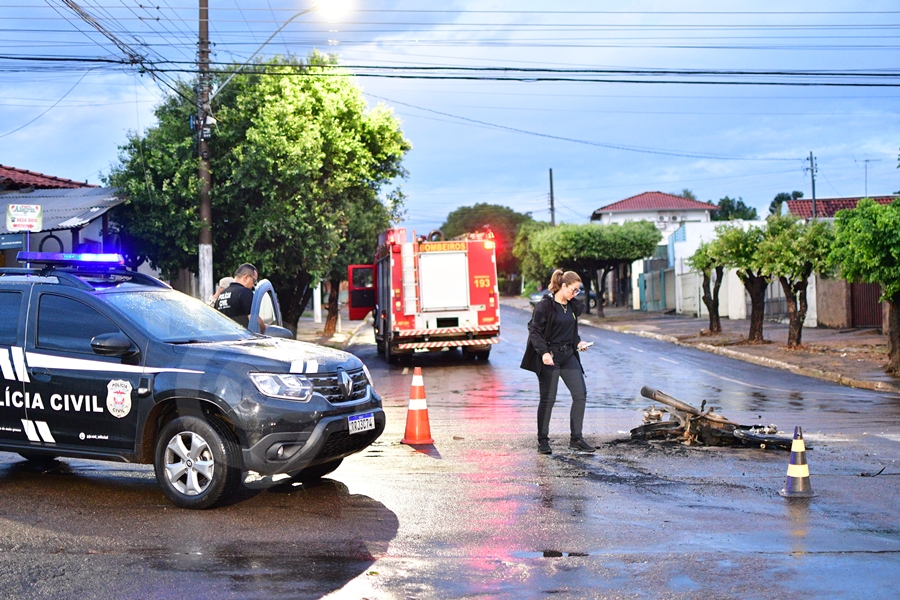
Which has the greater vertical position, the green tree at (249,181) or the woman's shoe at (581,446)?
the green tree at (249,181)

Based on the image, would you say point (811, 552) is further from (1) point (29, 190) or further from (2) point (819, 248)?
(1) point (29, 190)

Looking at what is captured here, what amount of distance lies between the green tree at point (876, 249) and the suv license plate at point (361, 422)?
496 inches

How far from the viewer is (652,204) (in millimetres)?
95438

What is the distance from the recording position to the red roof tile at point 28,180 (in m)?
23.8

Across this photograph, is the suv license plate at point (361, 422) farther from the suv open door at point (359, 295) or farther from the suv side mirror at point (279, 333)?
the suv open door at point (359, 295)

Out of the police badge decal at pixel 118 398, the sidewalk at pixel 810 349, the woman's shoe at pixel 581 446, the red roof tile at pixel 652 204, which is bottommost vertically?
the sidewalk at pixel 810 349

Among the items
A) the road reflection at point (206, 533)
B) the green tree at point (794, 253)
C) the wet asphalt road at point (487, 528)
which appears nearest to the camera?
the wet asphalt road at point (487, 528)

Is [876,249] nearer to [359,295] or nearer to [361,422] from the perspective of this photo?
[361,422]

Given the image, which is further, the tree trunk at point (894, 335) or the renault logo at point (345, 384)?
the tree trunk at point (894, 335)

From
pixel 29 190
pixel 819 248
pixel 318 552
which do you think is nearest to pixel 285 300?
pixel 29 190

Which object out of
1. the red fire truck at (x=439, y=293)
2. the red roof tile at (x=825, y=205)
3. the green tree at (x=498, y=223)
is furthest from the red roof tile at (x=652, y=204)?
the red fire truck at (x=439, y=293)

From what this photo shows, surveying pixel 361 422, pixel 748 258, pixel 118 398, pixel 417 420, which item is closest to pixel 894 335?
pixel 748 258

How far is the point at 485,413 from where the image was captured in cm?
1335

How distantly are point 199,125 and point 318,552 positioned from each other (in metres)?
16.3
